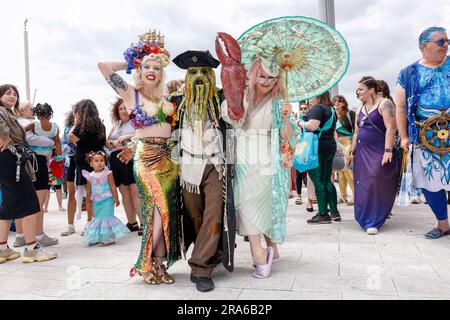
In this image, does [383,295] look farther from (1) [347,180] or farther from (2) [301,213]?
(1) [347,180]

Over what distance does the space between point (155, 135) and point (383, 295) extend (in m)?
2.02

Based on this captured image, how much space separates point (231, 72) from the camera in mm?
2930

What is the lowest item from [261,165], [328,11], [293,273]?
[293,273]

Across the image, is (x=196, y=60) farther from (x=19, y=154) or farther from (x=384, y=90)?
(x=384, y=90)

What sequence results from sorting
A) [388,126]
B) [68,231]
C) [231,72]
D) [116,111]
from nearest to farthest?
[231,72]
[388,126]
[68,231]
[116,111]

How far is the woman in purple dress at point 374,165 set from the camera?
15.7 feet

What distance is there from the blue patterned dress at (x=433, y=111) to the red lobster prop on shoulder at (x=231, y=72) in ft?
7.91

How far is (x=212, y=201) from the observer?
3027mm

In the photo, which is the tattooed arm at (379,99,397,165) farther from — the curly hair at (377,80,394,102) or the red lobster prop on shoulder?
the red lobster prop on shoulder

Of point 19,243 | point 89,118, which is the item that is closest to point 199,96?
point 89,118

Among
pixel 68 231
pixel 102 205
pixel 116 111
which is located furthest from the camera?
pixel 116 111

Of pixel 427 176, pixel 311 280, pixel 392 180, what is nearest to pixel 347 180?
pixel 392 180

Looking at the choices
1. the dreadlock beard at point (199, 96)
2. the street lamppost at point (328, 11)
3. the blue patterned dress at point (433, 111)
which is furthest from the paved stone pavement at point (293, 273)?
the street lamppost at point (328, 11)

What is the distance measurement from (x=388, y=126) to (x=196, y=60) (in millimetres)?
2713
